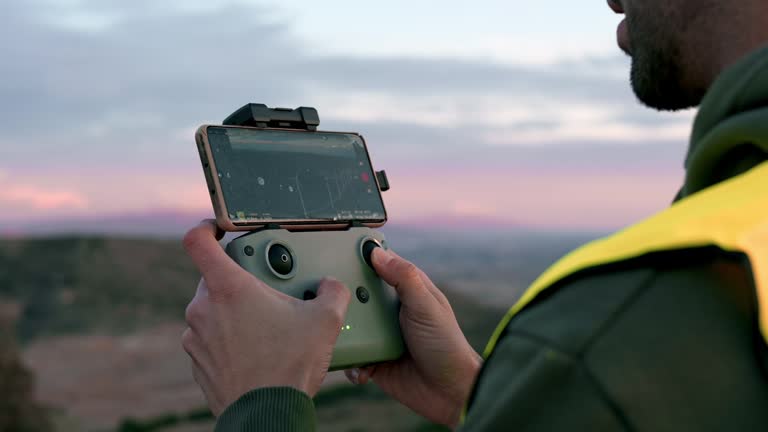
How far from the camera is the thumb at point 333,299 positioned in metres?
2.32

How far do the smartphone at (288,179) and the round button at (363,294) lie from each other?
1.14 feet

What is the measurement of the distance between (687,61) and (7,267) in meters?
33.7

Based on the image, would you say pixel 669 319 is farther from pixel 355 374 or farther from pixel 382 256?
pixel 355 374

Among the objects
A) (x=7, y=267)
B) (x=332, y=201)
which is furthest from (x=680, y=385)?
(x=7, y=267)

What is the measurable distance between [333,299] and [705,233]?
4.91 feet

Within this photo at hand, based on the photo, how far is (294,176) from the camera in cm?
320

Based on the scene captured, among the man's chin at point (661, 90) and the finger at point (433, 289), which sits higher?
the man's chin at point (661, 90)

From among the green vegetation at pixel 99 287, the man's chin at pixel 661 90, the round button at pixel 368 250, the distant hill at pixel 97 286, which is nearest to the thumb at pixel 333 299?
the round button at pixel 368 250

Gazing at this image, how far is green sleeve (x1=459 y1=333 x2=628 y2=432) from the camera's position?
3.48ft

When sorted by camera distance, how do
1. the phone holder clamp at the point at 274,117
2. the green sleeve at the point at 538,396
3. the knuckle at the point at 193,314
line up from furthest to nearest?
the phone holder clamp at the point at 274,117 → the knuckle at the point at 193,314 → the green sleeve at the point at 538,396

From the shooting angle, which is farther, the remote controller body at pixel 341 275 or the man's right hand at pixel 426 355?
the man's right hand at pixel 426 355

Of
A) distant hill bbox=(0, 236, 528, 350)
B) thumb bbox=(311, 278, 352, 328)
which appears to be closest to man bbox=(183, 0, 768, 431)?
thumb bbox=(311, 278, 352, 328)

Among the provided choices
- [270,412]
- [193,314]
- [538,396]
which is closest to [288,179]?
[193,314]

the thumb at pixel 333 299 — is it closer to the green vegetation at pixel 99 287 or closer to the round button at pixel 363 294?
the round button at pixel 363 294
